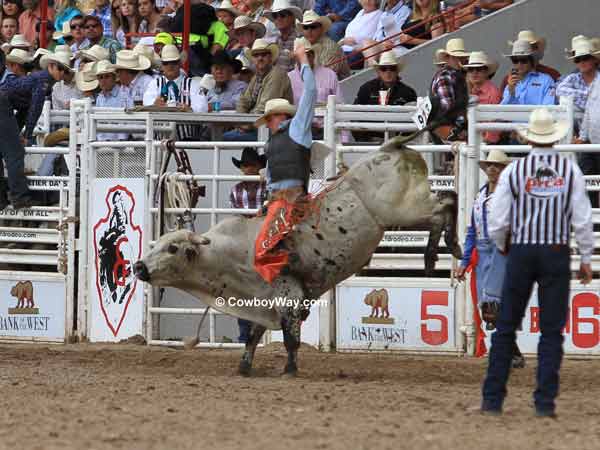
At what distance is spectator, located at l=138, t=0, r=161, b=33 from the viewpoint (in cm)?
1827

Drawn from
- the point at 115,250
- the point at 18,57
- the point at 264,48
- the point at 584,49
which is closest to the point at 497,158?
the point at 584,49

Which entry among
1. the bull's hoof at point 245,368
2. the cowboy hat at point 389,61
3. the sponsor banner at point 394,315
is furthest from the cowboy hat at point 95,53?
the bull's hoof at point 245,368

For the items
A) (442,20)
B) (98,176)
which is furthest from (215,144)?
(442,20)

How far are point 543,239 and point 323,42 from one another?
7.84m

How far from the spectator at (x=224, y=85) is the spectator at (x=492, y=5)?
3.02m

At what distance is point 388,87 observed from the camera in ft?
47.3

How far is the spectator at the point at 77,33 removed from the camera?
58.0 ft

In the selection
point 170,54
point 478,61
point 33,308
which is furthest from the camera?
point 170,54

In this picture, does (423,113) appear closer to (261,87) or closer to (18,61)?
(261,87)

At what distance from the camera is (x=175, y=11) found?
18.2 meters

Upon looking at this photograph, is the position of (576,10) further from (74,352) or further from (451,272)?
(74,352)

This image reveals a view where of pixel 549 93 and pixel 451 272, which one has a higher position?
pixel 549 93

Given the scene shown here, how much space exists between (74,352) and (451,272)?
3546 millimetres

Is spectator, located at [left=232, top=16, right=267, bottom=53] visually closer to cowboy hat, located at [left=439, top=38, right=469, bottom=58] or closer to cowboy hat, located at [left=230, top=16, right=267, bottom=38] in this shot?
cowboy hat, located at [left=230, top=16, right=267, bottom=38]
